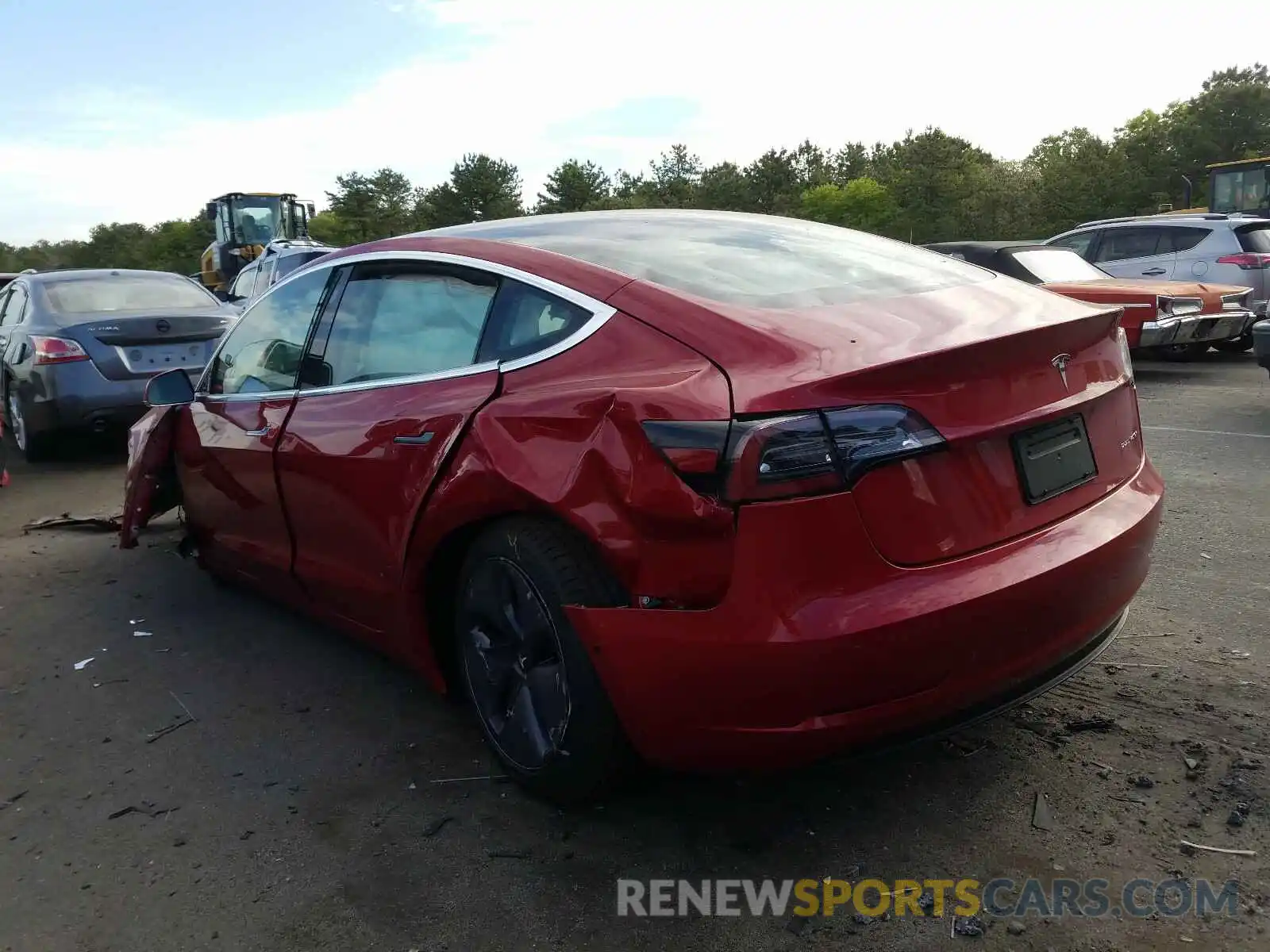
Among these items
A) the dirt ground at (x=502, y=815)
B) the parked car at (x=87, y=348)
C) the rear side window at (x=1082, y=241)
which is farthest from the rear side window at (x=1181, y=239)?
the parked car at (x=87, y=348)

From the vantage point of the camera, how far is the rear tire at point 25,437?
8.41m

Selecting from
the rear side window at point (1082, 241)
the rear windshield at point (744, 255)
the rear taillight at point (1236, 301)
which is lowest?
the rear taillight at point (1236, 301)

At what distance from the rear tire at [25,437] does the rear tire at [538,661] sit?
6899mm

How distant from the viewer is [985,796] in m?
2.79

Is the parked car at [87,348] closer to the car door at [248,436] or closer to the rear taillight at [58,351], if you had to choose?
the rear taillight at [58,351]

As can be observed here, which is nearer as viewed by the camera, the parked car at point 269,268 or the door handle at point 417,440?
the door handle at point 417,440

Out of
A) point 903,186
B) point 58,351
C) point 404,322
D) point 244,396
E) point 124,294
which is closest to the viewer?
point 404,322

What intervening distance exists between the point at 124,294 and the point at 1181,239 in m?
11.5

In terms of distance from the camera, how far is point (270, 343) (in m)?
4.14

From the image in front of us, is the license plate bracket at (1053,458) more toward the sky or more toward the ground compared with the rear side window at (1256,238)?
more toward the ground

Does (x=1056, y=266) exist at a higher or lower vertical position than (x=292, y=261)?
lower

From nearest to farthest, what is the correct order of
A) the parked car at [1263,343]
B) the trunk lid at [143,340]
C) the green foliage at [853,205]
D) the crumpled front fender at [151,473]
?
1. the crumpled front fender at [151,473]
2. the trunk lid at [143,340]
3. the parked car at [1263,343]
4. the green foliage at [853,205]

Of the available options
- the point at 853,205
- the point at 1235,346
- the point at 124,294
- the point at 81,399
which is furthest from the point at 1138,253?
the point at 853,205

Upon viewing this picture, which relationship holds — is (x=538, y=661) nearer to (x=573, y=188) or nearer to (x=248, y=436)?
(x=248, y=436)
